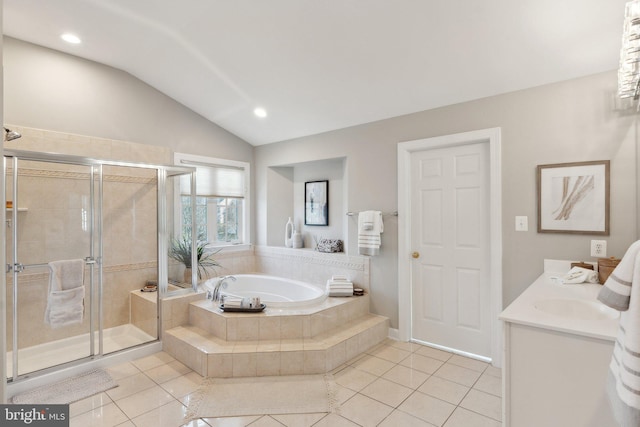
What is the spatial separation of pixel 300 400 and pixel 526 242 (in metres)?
2.19

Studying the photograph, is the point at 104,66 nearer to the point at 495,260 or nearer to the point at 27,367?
the point at 27,367

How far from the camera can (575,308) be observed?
1878mm

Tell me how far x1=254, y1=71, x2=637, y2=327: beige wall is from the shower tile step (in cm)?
81

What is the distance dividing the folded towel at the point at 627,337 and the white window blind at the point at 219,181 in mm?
4153

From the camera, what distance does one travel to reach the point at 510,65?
256 cm

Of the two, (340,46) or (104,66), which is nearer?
(340,46)

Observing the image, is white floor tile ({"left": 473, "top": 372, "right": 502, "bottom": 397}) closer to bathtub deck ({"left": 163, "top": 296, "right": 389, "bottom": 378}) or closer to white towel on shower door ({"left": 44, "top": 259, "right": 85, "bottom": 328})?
bathtub deck ({"left": 163, "top": 296, "right": 389, "bottom": 378})

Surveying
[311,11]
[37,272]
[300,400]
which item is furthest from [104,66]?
[300,400]

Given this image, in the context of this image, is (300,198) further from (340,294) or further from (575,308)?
(575,308)

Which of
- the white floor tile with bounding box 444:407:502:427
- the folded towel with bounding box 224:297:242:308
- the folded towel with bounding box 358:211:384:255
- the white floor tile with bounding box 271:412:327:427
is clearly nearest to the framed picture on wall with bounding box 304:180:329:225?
the folded towel with bounding box 358:211:384:255

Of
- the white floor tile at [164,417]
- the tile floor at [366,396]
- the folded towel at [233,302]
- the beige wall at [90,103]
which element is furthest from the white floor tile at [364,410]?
the beige wall at [90,103]

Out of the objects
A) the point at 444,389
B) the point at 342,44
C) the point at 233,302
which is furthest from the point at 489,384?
the point at 342,44

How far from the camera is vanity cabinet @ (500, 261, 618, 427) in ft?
4.52

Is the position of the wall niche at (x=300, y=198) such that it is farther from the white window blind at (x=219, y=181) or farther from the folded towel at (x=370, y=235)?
the folded towel at (x=370, y=235)
